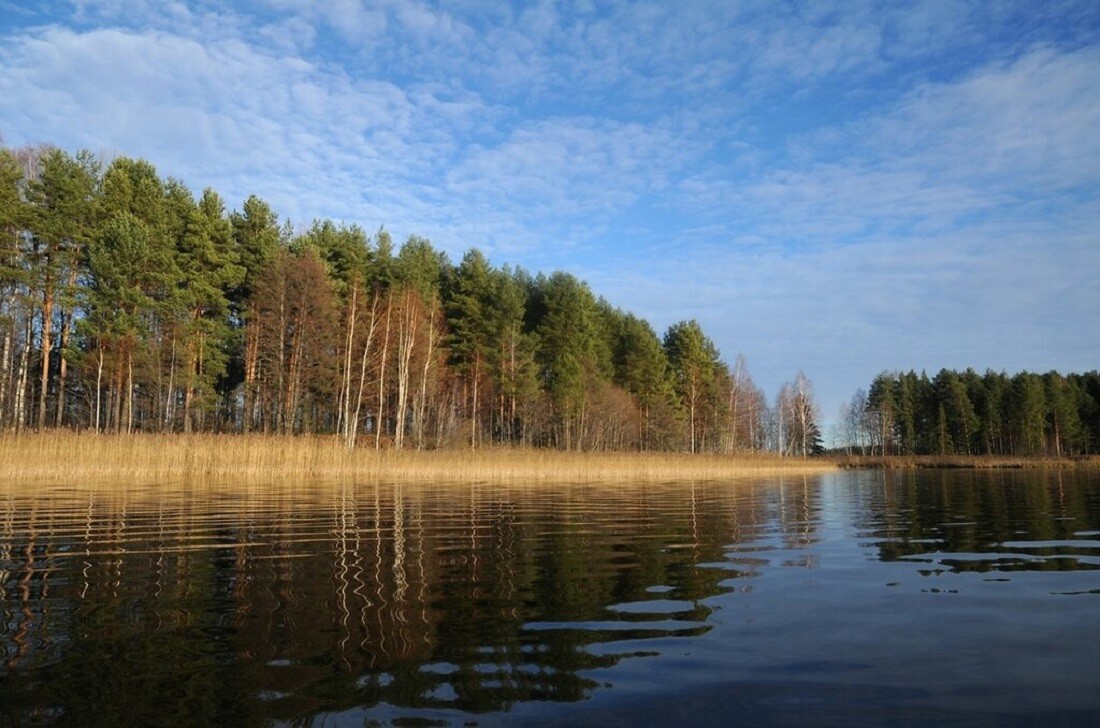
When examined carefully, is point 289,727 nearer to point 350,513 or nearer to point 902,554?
point 902,554

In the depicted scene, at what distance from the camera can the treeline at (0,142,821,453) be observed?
1316 inches

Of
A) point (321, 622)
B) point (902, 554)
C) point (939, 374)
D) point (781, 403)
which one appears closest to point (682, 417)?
point (781, 403)

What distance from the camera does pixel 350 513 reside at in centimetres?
1162

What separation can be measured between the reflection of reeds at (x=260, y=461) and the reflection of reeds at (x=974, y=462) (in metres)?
46.1

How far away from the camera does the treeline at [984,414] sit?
8881cm

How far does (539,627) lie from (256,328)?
39.9 metres

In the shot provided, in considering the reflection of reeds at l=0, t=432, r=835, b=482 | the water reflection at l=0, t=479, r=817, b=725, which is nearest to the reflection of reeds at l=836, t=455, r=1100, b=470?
the reflection of reeds at l=0, t=432, r=835, b=482

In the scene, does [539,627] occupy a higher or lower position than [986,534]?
higher

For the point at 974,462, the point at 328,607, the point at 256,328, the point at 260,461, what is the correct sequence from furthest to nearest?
the point at 974,462
the point at 256,328
the point at 260,461
the point at 328,607

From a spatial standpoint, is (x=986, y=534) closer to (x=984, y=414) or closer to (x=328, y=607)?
(x=328, y=607)

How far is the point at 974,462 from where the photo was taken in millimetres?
63781

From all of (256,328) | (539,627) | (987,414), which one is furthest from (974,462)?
(539,627)

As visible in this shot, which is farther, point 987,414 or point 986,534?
point 987,414

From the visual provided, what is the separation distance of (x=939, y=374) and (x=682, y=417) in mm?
55912
